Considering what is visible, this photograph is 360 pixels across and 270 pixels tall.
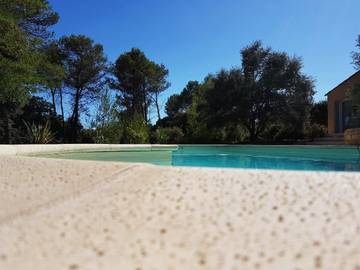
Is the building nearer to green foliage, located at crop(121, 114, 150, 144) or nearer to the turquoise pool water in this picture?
the turquoise pool water

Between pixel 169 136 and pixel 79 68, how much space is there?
Result: 27.0ft

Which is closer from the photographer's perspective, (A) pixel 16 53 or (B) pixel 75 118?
(A) pixel 16 53

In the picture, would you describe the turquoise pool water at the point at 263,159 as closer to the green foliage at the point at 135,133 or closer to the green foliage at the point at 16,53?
the green foliage at the point at 135,133

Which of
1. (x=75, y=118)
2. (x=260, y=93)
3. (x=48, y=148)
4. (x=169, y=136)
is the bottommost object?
(x=48, y=148)

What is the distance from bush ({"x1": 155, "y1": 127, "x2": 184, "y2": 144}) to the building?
745 cm

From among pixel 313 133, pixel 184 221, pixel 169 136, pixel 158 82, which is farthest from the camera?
pixel 158 82

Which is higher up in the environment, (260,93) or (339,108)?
(260,93)

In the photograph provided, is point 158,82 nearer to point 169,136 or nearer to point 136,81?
point 136,81

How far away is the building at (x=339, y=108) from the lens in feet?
52.1

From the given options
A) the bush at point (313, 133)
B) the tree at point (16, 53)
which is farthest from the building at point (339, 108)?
the tree at point (16, 53)

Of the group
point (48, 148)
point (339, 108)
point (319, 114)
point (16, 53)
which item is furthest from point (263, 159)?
point (319, 114)

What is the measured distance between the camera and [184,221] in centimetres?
201

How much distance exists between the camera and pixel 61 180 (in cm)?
291

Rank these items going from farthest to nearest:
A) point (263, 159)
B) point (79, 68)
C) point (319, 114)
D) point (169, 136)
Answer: point (79, 68) < point (319, 114) < point (169, 136) < point (263, 159)
